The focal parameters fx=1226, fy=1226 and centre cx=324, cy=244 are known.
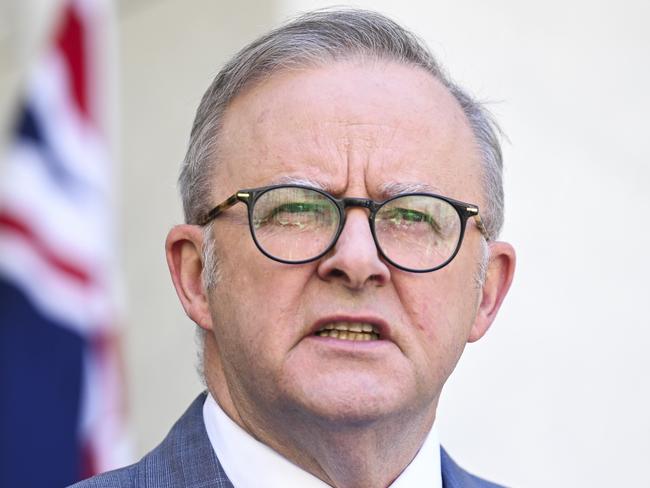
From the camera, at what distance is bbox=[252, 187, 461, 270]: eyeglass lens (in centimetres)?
255

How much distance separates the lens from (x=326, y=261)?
2.50 meters

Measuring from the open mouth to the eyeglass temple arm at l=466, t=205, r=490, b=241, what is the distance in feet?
1.31

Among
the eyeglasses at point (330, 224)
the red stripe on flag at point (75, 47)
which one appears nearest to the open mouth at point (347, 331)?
the eyeglasses at point (330, 224)

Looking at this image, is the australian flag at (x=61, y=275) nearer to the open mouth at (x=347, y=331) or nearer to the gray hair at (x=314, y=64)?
the gray hair at (x=314, y=64)

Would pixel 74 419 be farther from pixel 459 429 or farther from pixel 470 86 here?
pixel 470 86

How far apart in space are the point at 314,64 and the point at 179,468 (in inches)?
37.5

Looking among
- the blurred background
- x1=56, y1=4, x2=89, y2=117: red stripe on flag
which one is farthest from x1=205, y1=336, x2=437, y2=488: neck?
the blurred background

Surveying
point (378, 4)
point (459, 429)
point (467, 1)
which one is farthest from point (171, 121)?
point (459, 429)

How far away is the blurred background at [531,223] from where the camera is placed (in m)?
5.16

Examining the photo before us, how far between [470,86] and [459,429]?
4.71ft

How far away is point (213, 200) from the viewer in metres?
2.78

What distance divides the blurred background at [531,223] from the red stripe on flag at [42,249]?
1400 millimetres

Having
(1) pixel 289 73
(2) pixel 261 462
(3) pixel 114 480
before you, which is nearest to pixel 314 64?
(1) pixel 289 73

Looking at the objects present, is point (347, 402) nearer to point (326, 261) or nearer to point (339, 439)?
point (339, 439)
